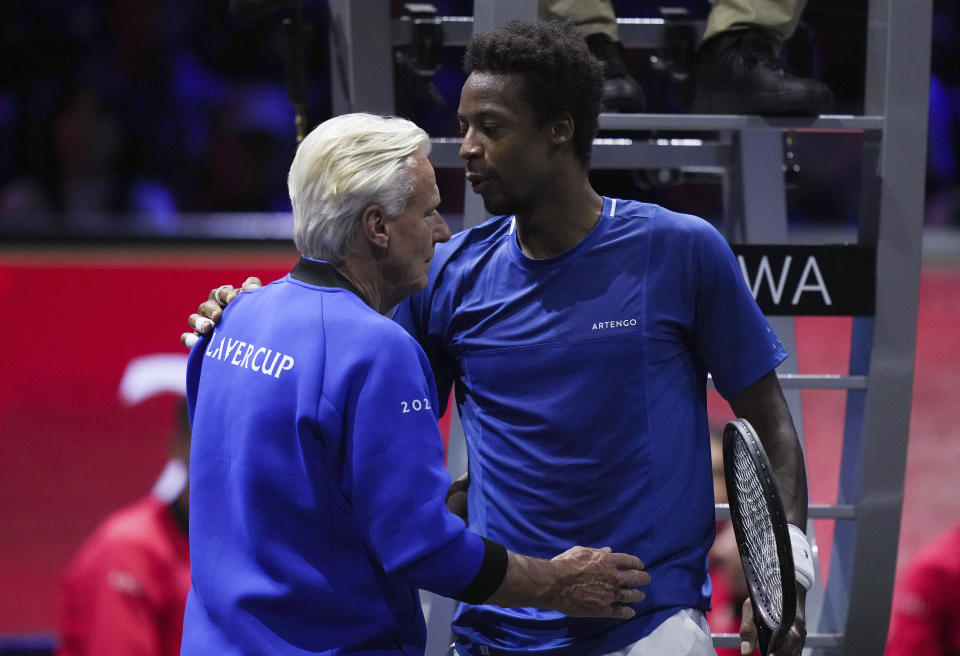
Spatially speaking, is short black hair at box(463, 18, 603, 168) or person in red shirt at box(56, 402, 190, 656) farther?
person in red shirt at box(56, 402, 190, 656)

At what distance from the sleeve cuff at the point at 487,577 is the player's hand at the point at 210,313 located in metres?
0.57

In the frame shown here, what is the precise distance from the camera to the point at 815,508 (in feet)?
9.53

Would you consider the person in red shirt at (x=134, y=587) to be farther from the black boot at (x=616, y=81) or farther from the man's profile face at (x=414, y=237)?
the man's profile face at (x=414, y=237)

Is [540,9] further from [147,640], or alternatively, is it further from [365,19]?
[147,640]

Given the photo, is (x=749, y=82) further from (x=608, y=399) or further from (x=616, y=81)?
(x=608, y=399)

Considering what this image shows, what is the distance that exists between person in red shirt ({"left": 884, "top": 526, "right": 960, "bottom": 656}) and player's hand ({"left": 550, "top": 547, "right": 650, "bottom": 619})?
2.10m

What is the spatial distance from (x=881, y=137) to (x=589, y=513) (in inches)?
Result: 48.5

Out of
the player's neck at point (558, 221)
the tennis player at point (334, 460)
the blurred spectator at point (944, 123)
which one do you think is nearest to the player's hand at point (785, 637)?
the tennis player at point (334, 460)

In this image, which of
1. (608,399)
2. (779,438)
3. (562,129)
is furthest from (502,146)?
(779,438)

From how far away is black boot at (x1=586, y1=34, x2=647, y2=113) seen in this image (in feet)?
9.54

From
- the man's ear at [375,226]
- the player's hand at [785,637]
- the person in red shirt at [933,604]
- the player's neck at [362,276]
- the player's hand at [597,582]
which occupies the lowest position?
the person in red shirt at [933,604]

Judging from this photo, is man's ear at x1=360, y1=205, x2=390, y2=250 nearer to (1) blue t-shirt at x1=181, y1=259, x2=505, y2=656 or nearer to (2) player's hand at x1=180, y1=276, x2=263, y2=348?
(1) blue t-shirt at x1=181, y1=259, x2=505, y2=656

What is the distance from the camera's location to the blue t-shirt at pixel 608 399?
2.16 meters

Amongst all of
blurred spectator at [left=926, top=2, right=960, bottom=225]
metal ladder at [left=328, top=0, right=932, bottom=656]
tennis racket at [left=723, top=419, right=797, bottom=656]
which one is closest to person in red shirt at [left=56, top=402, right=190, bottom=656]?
metal ladder at [left=328, top=0, right=932, bottom=656]
